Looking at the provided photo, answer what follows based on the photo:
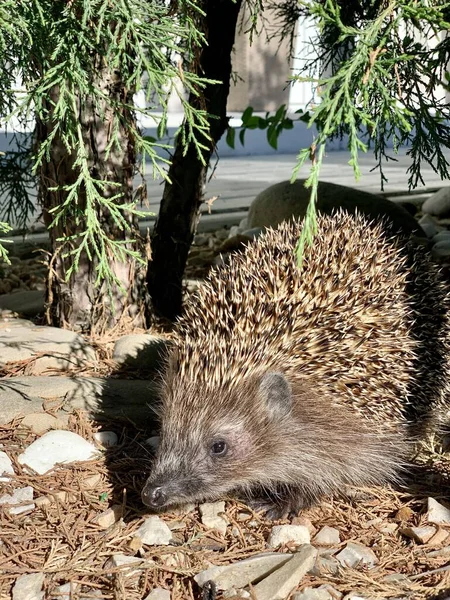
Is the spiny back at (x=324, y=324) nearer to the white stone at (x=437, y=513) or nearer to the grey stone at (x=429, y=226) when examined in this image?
the white stone at (x=437, y=513)

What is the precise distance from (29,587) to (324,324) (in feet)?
5.04

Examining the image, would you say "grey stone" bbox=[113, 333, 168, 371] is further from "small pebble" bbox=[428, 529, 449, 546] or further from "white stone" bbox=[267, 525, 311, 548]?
"small pebble" bbox=[428, 529, 449, 546]

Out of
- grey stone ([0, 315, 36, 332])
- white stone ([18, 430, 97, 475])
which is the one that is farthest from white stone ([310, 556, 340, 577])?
grey stone ([0, 315, 36, 332])

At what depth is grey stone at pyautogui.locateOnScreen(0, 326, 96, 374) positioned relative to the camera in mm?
3951

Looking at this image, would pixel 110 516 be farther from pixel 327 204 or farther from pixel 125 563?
pixel 327 204

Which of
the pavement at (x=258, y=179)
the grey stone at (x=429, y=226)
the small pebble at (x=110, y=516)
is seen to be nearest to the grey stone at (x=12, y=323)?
the small pebble at (x=110, y=516)

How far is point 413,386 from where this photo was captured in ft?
11.1

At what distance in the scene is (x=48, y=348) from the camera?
4.01m

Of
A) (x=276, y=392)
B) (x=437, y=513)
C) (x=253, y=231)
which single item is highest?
(x=253, y=231)

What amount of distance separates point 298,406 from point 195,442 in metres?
0.48

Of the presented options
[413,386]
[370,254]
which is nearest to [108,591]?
[413,386]

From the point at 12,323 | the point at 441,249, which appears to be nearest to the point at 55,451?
the point at 12,323

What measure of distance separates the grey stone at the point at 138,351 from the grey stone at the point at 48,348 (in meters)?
0.15

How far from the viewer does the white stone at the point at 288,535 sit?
2842mm
